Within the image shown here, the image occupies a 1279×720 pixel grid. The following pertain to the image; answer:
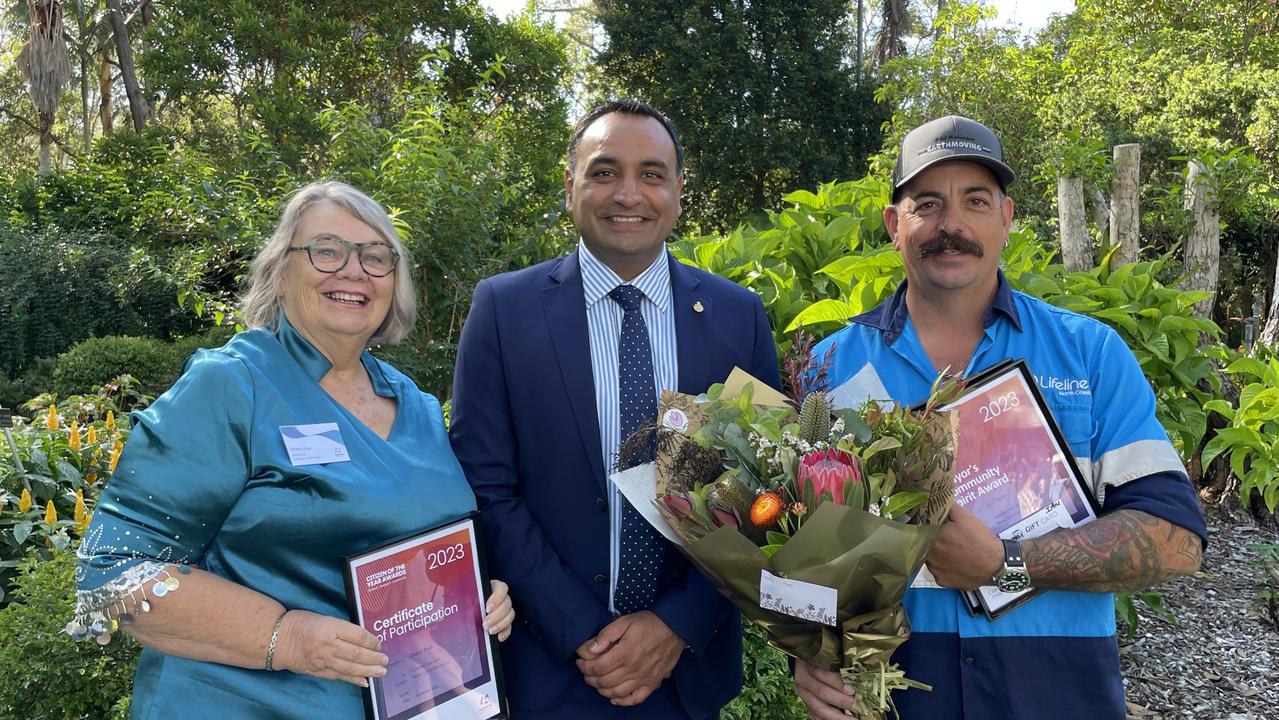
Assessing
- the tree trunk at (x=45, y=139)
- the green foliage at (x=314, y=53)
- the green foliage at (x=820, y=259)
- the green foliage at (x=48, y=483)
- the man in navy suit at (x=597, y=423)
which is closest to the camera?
the man in navy suit at (x=597, y=423)

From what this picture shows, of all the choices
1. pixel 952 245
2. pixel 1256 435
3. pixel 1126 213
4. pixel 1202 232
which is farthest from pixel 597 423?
pixel 1202 232

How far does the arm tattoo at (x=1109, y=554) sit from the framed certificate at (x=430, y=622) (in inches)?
49.0

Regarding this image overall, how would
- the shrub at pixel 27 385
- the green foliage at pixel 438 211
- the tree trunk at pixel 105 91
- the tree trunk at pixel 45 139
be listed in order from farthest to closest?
1. the tree trunk at pixel 105 91
2. the tree trunk at pixel 45 139
3. the shrub at pixel 27 385
4. the green foliage at pixel 438 211

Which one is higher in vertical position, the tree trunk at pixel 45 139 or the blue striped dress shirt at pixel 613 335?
the tree trunk at pixel 45 139

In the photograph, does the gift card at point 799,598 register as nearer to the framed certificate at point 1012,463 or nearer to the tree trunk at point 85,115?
the framed certificate at point 1012,463

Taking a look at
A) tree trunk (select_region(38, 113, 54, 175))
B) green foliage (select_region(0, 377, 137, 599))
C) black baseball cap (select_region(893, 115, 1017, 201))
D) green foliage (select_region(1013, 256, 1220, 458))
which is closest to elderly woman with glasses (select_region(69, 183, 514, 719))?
black baseball cap (select_region(893, 115, 1017, 201))

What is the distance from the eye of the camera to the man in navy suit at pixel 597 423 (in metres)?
2.24

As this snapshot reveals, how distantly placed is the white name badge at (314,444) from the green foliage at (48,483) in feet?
7.47

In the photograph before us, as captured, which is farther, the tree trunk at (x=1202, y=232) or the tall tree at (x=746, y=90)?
the tall tree at (x=746, y=90)

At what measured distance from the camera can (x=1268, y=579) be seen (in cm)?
504

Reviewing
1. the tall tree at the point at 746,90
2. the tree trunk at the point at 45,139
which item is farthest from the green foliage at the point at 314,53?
the tree trunk at the point at 45,139

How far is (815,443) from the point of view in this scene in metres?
1.70

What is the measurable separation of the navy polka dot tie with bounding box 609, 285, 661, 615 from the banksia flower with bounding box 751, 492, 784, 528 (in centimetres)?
70

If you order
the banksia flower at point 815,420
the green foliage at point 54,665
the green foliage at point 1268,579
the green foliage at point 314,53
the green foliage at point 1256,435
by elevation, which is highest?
the green foliage at point 314,53
